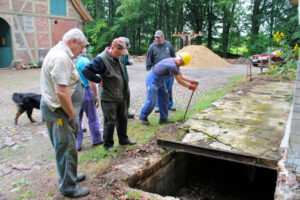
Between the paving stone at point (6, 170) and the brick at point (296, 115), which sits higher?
the brick at point (296, 115)

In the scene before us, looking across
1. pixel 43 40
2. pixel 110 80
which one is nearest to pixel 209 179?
pixel 110 80

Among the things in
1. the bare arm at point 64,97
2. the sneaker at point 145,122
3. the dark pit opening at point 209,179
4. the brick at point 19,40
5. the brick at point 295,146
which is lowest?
the dark pit opening at point 209,179

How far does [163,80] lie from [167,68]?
369 mm

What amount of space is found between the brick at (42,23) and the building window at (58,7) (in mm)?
849

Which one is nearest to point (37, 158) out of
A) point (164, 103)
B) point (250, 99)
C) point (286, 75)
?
point (164, 103)

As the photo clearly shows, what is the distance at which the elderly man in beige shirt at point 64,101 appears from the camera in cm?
245

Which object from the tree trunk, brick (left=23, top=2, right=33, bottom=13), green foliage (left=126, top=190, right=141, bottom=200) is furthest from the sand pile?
green foliage (left=126, top=190, right=141, bottom=200)

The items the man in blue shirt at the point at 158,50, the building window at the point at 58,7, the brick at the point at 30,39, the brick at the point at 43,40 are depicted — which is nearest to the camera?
the man in blue shirt at the point at 158,50

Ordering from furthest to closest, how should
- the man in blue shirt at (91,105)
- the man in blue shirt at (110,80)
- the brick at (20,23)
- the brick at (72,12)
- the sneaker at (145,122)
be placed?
the brick at (72,12) → the brick at (20,23) → the sneaker at (145,122) → the man in blue shirt at (91,105) → the man in blue shirt at (110,80)

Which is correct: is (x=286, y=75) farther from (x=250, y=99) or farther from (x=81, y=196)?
(x=81, y=196)

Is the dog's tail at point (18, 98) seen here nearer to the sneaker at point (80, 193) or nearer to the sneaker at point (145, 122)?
the sneaker at point (145, 122)

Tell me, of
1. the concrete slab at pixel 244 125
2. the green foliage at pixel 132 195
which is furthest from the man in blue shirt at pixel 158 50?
the green foliage at pixel 132 195

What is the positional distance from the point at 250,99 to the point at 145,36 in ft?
96.2

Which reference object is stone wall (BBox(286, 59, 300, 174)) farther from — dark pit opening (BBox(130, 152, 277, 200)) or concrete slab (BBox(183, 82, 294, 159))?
dark pit opening (BBox(130, 152, 277, 200))
